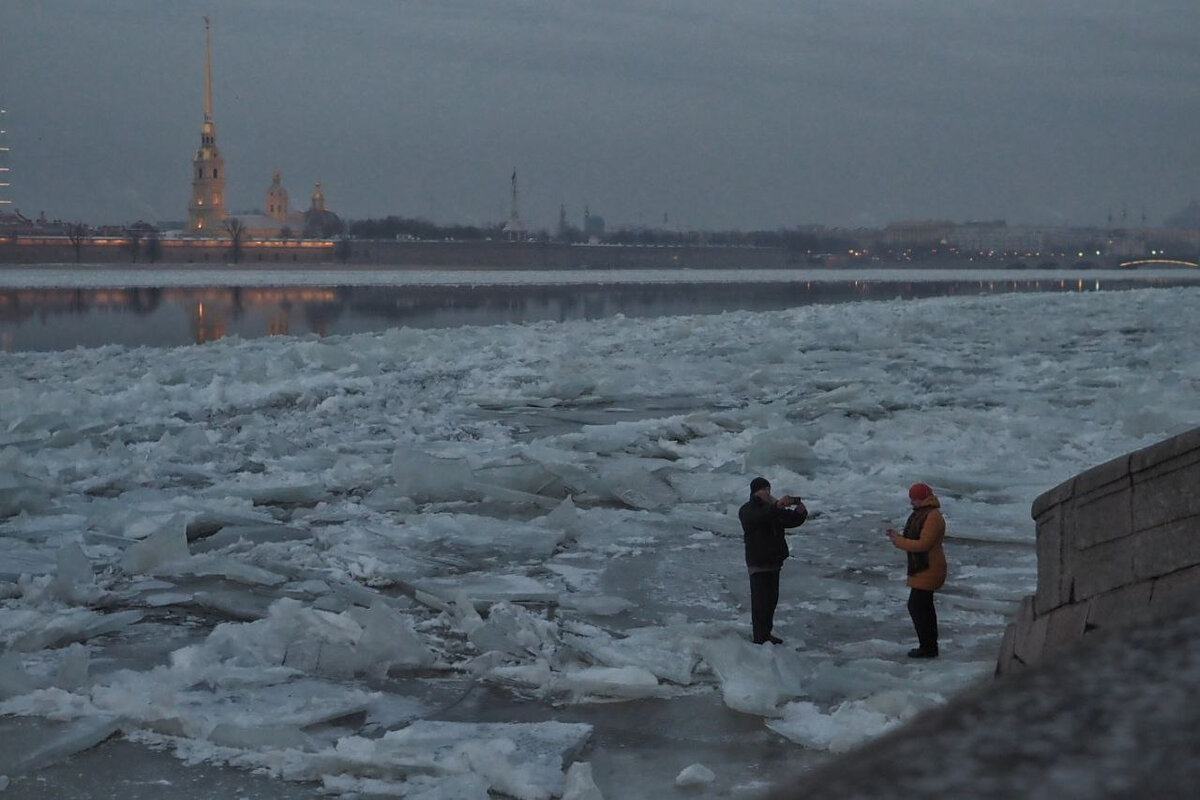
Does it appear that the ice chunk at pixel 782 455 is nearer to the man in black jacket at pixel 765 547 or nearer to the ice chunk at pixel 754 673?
the man in black jacket at pixel 765 547

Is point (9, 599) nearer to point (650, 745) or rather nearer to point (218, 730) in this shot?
point (218, 730)

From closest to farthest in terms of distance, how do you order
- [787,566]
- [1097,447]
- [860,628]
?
1. [860,628]
2. [787,566]
3. [1097,447]

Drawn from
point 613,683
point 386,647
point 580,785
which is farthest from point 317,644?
point 580,785

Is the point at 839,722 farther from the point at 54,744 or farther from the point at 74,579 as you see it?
the point at 74,579

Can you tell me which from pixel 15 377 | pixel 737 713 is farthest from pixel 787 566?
pixel 15 377

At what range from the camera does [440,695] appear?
16.9 feet

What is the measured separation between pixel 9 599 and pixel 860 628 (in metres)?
4.17

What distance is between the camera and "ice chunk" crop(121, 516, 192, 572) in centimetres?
711

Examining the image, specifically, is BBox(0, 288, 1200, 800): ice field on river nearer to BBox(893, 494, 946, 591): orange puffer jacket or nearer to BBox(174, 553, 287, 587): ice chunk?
BBox(174, 553, 287, 587): ice chunk

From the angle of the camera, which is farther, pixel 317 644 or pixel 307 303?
pixel 307 303

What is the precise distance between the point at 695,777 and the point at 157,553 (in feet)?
13.3

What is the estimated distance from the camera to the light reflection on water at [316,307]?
31484mm

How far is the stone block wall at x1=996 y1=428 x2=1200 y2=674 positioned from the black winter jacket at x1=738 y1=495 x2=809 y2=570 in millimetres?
1205

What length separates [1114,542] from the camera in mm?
4188
